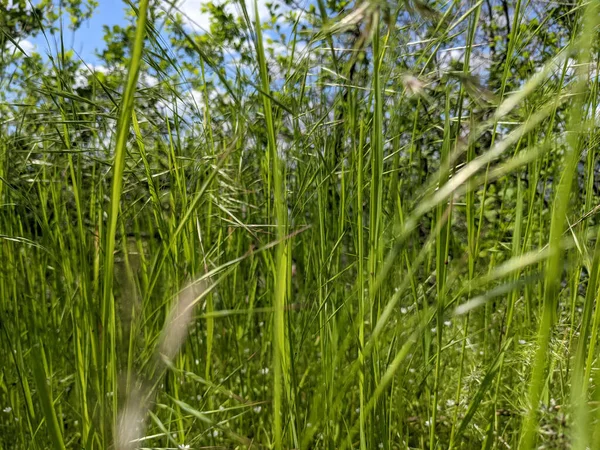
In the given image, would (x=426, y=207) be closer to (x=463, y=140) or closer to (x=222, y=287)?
(x=463, y=140)

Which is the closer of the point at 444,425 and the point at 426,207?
the point at 426,207

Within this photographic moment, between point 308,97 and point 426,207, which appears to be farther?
point 308,97

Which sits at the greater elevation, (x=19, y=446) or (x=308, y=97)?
(x=308, y=97)

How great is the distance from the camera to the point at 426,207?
418mm

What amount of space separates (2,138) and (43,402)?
69cm

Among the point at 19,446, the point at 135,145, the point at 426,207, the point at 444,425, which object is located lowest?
the point at 444,425

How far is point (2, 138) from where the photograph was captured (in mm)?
1073

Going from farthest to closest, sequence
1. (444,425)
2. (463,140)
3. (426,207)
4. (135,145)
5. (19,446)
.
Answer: (444,425), (19,446), (135,145), (463,140), (426,207)

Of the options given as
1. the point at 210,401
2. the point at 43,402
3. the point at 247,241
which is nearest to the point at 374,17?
the point at 43,402

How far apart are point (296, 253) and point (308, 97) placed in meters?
0.62

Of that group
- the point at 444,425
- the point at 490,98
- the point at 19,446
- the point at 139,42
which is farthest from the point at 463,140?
the point at 19,446

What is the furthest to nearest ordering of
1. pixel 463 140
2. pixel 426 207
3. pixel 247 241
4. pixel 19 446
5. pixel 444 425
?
pixel 247 241 < pixel 444 425 < pixel 19 446 < pixel 463 140 < pixel 426 207

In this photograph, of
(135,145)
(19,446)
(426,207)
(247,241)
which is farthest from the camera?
(247,241)

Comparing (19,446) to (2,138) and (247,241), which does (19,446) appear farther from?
(247,241)
